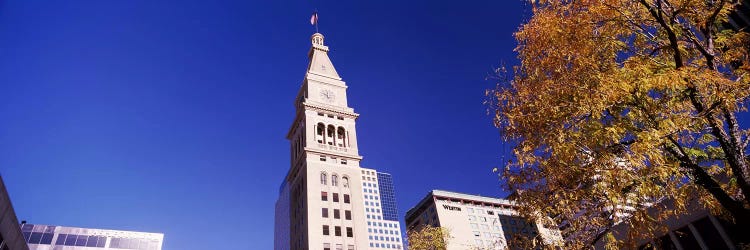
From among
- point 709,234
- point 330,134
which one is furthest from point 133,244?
point 709,234

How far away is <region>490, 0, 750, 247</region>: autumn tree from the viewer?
365 inches

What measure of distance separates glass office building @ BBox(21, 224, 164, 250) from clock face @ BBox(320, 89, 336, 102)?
4480cm

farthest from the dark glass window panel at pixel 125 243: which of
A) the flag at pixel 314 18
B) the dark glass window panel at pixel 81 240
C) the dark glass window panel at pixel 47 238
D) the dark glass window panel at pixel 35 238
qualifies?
the flag at pixel 314 18

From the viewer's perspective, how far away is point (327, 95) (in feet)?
230

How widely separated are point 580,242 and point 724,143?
4.09 meters

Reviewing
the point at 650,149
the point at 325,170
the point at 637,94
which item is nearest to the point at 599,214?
the point at 650,149

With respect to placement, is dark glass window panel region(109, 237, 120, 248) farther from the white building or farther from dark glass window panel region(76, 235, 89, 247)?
the white building

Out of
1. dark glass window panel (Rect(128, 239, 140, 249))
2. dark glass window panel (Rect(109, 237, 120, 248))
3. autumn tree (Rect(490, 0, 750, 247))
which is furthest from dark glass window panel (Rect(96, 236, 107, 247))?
autumn tree (Rect(490, 0, 750, 247))

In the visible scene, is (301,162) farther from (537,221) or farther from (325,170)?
(537,221)

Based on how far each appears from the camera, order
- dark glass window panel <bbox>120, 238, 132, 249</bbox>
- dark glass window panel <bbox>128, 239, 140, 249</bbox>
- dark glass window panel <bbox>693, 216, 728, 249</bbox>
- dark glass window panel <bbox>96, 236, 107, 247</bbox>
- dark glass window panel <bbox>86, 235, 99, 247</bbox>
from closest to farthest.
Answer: dark glass window panel <bbox>693, 216, 728, 249</bbox>
dark glass window panel <bbox>86, 235, 99, 247</bbox>
dark glass window panel <bbox>96, 236, 107, 247</bbox>
dark glass window panel <bbox>120, 238, 132, 249</bbox>
dark glass window panel <bbox>128, 239, 140, 249</bbox>

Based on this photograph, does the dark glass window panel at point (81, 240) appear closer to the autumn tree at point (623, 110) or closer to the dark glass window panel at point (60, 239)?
the dark glass window panel at point (60, 239)

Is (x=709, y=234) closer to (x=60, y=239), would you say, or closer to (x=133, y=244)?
(x=133, y=244)

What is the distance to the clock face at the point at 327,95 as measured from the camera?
229 ft

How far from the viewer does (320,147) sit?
204ft
